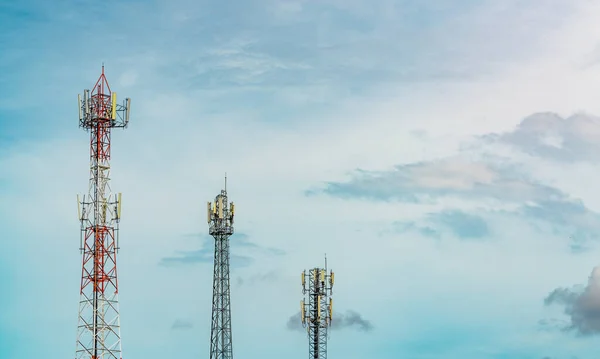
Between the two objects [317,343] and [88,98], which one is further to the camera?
[317,343]

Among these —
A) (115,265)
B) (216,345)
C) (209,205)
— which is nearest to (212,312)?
(216,345)

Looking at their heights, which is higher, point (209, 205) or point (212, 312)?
point (209, 205)

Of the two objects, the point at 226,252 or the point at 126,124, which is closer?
the point at 126,124

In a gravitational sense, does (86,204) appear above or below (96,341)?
above

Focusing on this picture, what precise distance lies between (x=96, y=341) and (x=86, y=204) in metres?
13.3

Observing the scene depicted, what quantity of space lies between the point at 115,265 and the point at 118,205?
5.86 meters

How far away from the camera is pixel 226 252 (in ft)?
499

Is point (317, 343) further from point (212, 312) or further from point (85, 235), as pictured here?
point (85, 235)

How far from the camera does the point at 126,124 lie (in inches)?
4830

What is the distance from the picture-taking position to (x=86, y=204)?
400 feet

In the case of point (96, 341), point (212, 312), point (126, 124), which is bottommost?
point (96, 341)

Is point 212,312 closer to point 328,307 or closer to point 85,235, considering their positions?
point 328,307

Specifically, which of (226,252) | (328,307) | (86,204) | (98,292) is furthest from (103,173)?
(328,307)

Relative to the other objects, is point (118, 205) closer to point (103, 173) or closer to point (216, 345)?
point (103, 173)
